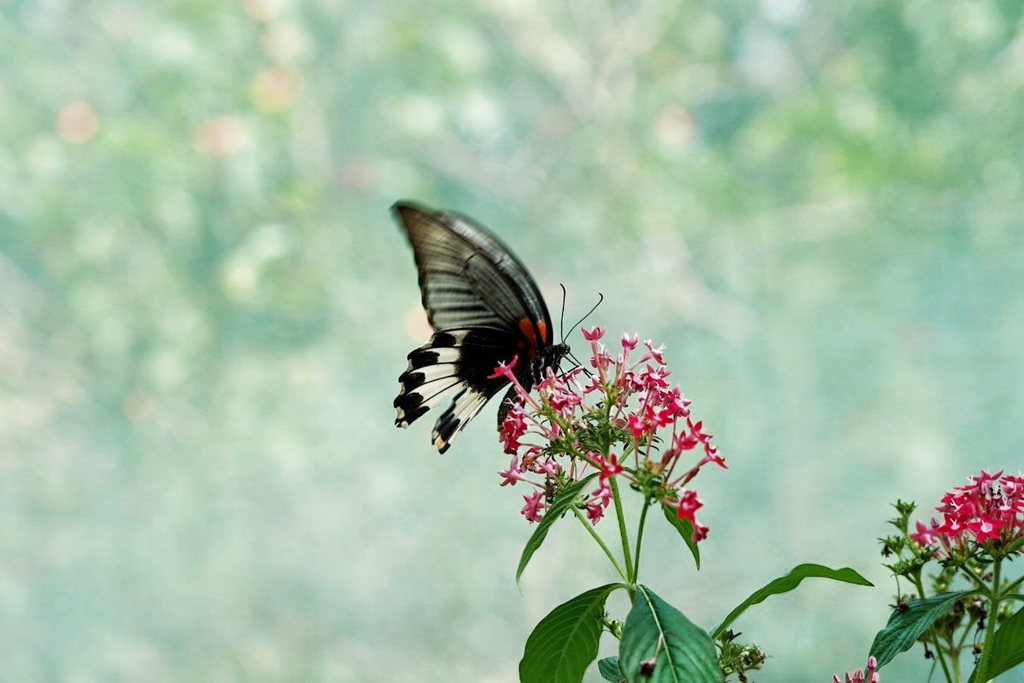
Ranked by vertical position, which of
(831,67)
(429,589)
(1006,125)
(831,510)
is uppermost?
(831,67)

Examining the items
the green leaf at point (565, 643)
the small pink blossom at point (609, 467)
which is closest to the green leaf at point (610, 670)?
the green leaf at point (565, 643)

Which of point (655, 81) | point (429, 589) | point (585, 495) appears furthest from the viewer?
point (655, 81)

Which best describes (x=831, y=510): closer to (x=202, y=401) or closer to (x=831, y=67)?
(x=831, y=67)

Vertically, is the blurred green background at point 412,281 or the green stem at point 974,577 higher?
the blurred green background at point 412,281

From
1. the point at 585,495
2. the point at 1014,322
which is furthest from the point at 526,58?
the point at 585,495

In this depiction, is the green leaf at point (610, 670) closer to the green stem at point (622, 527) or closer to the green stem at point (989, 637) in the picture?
the green stem at point (622, 527)

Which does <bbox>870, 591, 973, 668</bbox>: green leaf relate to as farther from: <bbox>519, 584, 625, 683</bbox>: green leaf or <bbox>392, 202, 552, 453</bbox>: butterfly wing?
<bbox>392, 202, 552, 453</bbox>: butterfly wing

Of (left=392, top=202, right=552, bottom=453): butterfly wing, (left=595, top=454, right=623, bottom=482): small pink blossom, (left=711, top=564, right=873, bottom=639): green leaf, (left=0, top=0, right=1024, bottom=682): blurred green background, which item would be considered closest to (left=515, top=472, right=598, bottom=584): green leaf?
(left=595, top=454, right=623, bottom=482): small pink blossom
